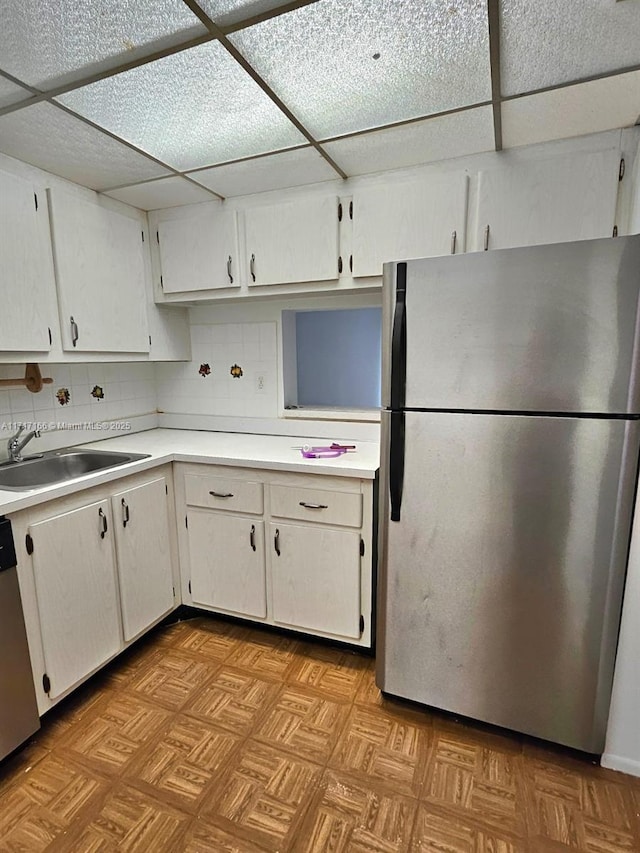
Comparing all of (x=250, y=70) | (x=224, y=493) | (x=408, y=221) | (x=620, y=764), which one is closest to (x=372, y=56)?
(x=250, y=70)

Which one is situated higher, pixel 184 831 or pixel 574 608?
pixel 574 608

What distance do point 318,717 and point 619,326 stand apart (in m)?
1.70

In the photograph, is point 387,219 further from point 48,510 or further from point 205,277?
point 48,510

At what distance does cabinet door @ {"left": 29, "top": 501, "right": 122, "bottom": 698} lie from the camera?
1565 millimetres

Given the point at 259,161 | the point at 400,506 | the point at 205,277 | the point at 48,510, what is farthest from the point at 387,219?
the point at 48,510

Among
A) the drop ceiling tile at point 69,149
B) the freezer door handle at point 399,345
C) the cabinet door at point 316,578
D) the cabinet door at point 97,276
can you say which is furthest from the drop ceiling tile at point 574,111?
the cabinet door at point 97,276

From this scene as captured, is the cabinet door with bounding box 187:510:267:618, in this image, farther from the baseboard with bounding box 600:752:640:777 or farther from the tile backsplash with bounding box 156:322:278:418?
the baseboard with bounding box 600:752:640:777

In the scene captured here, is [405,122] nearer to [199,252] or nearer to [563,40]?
[563,40]

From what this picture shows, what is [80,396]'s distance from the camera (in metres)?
2.33

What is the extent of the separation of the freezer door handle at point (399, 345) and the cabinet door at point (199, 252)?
1054mm

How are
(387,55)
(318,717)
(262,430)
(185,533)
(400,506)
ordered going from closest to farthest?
(387,55)
(400,506)
(318,717)
(185,533)
(262,430)

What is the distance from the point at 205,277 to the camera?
227cm

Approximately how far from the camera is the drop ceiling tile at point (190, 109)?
4.01ft

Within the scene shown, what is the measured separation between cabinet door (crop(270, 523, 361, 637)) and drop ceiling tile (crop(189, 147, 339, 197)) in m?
1.55
